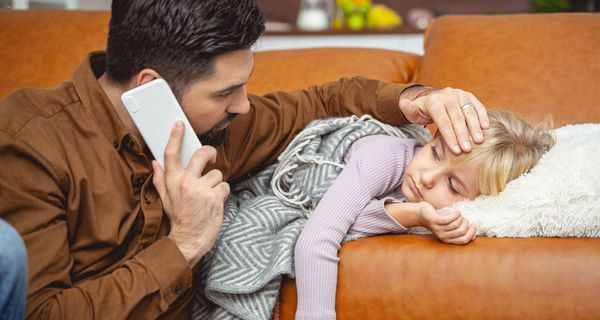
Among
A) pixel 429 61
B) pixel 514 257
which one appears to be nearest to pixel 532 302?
pixel 514 257

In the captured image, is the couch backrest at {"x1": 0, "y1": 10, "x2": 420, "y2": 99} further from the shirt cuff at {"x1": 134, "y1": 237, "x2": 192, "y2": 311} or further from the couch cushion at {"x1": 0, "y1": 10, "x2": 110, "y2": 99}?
the shirt cuff at {"x1": 134, "y1": 237, "x2": 192, "y2": 311}

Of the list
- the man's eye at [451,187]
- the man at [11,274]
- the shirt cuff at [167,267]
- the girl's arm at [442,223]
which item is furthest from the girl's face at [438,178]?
the man at [11,274]

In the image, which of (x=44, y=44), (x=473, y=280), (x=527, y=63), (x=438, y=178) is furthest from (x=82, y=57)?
(x=473, y=280)

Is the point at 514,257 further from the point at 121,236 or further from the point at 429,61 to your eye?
the point at 429,61

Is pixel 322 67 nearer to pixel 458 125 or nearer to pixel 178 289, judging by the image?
pixel 458 125

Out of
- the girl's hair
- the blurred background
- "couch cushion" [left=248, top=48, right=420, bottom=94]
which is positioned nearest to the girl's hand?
the girl's hair

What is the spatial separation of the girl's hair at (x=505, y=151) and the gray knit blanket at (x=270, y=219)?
0.24 metres

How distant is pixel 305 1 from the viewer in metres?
3.97

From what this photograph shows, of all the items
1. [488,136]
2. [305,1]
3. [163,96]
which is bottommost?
[305,1]

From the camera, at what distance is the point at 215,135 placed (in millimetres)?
1300

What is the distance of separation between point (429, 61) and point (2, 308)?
4.80ft

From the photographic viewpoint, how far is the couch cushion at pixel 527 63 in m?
1.61

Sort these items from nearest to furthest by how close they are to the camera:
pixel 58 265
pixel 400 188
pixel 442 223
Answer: pixel 58 265 < pixel 442 223 < pixel 400 188

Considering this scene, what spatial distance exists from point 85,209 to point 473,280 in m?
0.67
